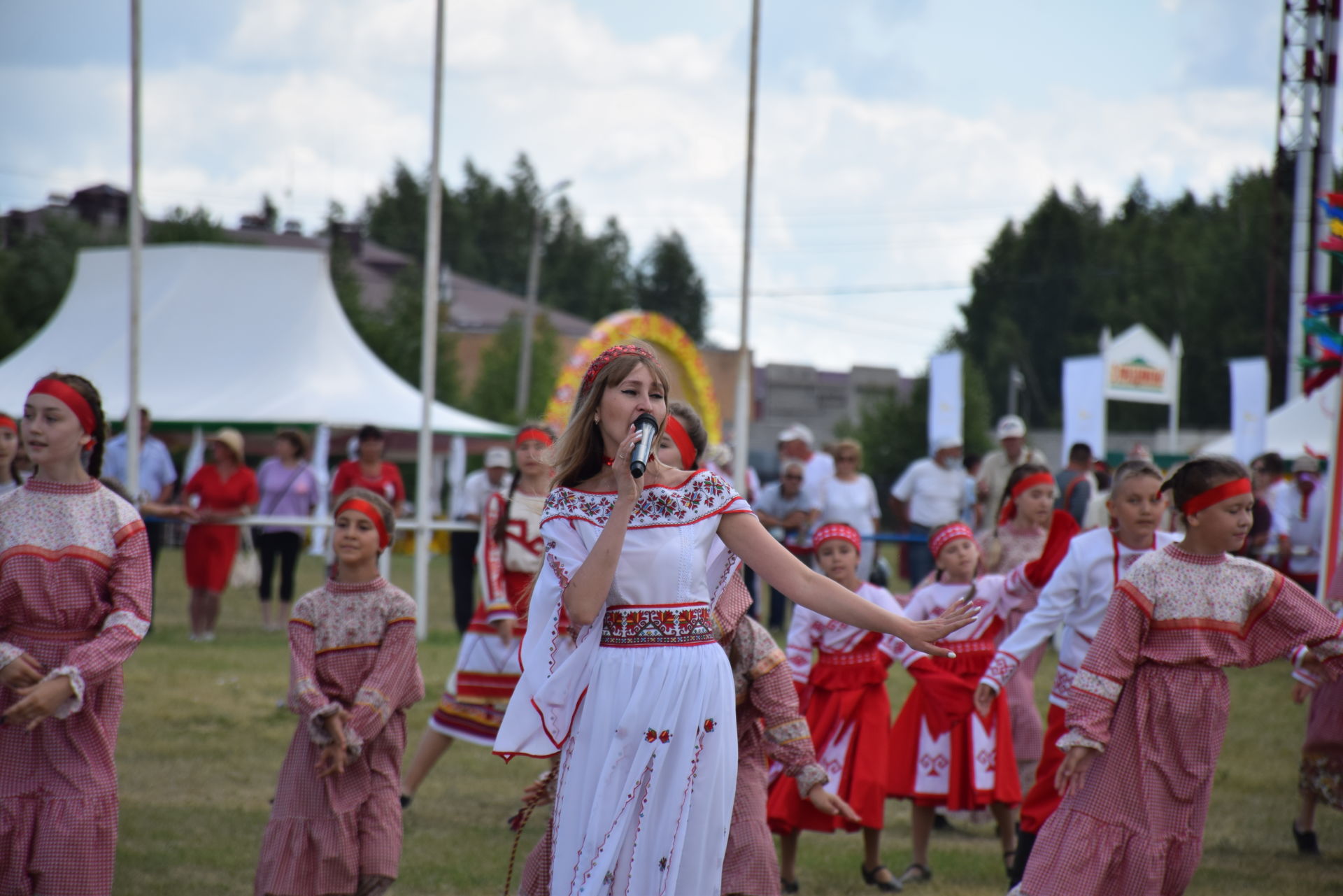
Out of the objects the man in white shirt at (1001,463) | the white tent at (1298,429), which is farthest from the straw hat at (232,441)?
the white tent at (1298,429)

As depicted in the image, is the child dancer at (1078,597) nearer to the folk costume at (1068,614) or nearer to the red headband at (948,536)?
the folk costume at (1068,614)

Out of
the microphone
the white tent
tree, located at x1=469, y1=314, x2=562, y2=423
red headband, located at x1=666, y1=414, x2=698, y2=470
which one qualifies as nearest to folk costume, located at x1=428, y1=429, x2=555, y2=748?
red headband, located at x1=666, y1=414, x2=698, y2=470

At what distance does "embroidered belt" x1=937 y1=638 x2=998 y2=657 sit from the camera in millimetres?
6559

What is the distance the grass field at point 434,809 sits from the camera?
622cm

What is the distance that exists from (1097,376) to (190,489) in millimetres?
11650

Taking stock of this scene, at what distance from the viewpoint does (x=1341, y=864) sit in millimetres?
6711

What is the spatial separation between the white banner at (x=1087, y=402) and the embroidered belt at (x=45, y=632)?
52.1 feet

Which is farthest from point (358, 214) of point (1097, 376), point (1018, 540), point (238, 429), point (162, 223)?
point (1018, 540)

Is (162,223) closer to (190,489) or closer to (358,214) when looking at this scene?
(358,214)

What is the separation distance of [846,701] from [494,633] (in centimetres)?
203

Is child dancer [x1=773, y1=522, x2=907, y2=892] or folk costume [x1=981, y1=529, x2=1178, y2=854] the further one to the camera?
child dancer [x1=773, y1=522, x2=907, y2=892]

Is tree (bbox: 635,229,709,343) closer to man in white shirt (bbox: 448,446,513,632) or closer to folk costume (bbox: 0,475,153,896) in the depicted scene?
man in white shirt (bbox: 448,446,513,632)

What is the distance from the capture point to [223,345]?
792 inches

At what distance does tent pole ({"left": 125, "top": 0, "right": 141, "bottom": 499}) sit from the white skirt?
323 inches
